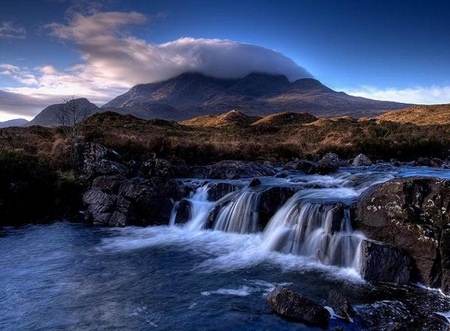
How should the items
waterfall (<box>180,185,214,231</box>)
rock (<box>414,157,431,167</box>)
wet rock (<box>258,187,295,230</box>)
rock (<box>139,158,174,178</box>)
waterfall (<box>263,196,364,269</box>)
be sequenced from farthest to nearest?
1. rock (<box>414,157,431,167</box>)
2. rock (<box>139,158,174,178</box>)
3. waterfall (<box>180,185,214,231</box>)
4. wet rock (<box>258,187,295,230</box>)
5. waterfall (<box>263,196,364,269</box>)

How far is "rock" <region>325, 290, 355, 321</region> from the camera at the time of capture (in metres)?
9.05

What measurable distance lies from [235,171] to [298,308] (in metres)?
17.9

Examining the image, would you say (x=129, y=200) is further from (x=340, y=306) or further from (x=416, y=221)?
(x=416, y=221)

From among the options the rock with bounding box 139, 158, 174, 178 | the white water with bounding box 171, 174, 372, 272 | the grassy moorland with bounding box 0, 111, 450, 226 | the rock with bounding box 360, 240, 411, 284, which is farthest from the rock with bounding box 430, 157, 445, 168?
the rock with bounding box 139, 158, 174, 178

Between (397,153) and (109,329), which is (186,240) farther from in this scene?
(397,153)

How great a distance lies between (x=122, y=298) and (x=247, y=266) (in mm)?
4811

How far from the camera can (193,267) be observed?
1345 centimetres

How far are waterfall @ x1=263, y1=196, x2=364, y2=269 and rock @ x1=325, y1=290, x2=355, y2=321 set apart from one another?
3.18 meters

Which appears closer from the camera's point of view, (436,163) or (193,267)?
(193,267)

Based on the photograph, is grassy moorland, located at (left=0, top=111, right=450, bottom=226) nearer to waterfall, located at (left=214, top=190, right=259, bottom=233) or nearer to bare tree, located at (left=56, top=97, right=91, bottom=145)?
bare tree, located at (left=56, top=97, right=91, bottom=145)

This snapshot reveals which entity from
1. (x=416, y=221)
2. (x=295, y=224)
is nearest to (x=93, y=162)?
(x=295, y=224)

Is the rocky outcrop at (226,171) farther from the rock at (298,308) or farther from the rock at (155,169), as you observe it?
the rock at (298,308)

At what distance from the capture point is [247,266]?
13383 millimetres

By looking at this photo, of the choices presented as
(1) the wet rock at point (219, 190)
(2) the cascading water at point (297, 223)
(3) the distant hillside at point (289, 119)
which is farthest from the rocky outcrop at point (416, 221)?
(3) the distant hillside at point (289, 119)
